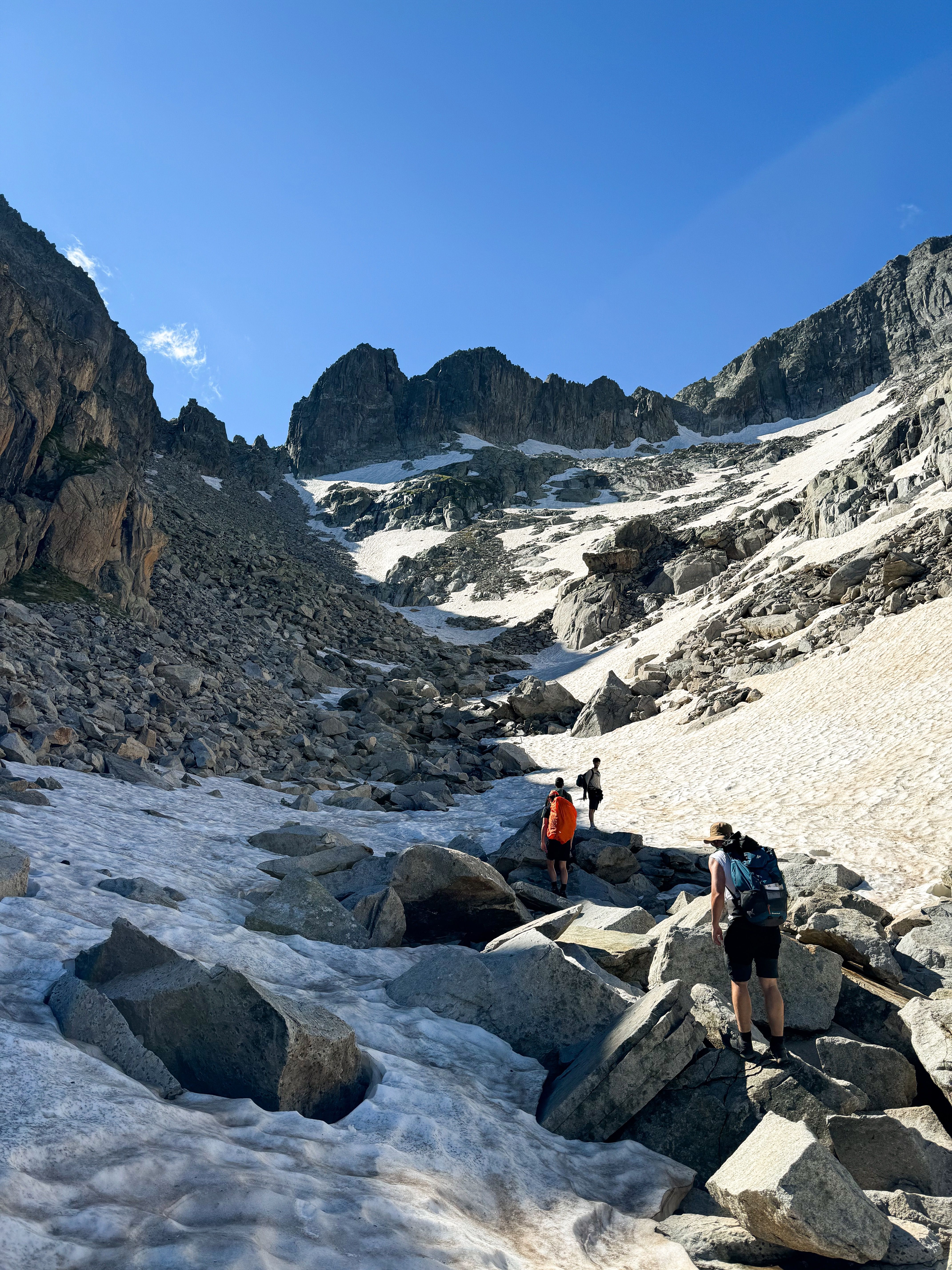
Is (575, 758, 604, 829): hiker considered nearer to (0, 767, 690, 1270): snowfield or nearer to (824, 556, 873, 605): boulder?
(0, 767, 690, 1270): snowfield

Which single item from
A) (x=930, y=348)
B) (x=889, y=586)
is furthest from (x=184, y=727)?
(x=930, y=348)

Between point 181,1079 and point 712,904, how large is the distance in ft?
15.2

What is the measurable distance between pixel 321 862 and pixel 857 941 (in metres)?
7.38

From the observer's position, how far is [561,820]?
11508 millimetres

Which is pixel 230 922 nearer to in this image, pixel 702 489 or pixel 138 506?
pixel 138 506

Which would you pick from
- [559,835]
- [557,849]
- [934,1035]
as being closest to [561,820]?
[559,835]

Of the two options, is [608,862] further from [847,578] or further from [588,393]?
[588,393]

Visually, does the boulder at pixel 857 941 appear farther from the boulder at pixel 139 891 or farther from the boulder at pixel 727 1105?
the boulder at pixel 139 891

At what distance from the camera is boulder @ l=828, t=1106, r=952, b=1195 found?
4.64 m

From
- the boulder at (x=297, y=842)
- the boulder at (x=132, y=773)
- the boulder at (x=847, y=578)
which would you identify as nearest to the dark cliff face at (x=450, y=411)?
the boulder at (x=847, y=578)

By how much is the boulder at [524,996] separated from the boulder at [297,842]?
16.2ft

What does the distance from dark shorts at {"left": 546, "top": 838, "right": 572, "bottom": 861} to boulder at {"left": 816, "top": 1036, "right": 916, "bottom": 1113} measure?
594 cm

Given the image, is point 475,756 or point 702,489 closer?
point 475,756

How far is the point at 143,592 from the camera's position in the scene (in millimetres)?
25266
